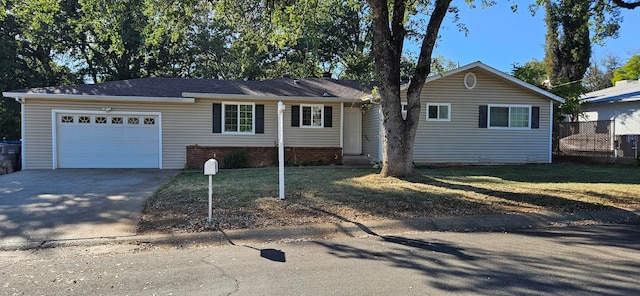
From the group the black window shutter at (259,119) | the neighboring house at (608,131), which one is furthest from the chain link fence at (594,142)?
the black window shutter at (259,119)

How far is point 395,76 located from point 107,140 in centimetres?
1120

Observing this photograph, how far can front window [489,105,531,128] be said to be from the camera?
16250mm

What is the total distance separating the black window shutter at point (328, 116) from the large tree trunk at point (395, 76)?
6.27 meters

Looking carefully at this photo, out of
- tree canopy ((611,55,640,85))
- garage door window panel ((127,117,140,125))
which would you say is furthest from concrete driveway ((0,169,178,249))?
tree canopy ((611,55,640,85))

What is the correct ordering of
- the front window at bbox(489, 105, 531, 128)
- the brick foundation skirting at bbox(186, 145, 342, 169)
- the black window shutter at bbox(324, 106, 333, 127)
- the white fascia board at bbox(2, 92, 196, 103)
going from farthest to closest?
1. the black window shutter at bbox(324, 106, 333, 127)
2. the front window at bbox(489, 105, 531, 128)
3. the brick foundation skirting at bbox(186, 145, 342, 169)
4. the white fascia board at bbox(2, 92, 196, 103)

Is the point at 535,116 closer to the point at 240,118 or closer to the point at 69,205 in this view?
the point at 240,118

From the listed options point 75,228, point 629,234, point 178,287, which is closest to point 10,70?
point 75,228

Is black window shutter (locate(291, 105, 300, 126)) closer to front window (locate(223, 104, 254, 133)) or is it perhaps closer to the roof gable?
front window (locate(223, 104, 254, 133))

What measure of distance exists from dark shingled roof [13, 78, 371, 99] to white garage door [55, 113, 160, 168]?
961mm

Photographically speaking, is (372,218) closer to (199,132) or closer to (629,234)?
(629,234)

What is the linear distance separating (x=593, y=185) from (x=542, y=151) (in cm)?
694

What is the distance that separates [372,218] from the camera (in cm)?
681

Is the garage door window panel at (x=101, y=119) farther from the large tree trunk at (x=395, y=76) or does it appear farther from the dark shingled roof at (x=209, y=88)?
the large tree trunk at (x=395, y=76)

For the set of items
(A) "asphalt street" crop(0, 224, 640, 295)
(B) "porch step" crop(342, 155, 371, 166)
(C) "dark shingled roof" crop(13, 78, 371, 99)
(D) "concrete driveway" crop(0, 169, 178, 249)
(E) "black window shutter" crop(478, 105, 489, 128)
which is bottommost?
(A) "asphalt street" crop(0, 224, 640, 295)
